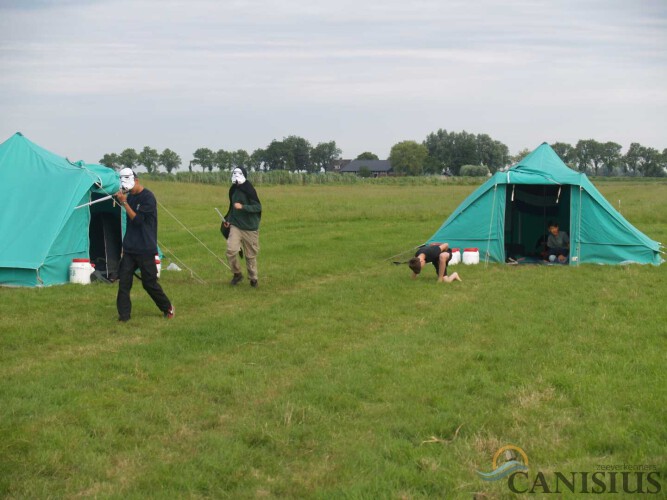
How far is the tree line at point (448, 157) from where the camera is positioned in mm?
93625

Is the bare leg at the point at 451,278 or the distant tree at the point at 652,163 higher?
the distant tree at the point at 652,163

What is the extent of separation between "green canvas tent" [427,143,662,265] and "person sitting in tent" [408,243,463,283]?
107 inches

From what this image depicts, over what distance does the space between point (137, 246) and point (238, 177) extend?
3.27 m

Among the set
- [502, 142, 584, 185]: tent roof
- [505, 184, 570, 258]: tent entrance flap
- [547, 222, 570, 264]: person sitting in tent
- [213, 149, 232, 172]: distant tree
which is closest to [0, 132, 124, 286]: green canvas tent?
[502, 142, 584, 185]: tent roof

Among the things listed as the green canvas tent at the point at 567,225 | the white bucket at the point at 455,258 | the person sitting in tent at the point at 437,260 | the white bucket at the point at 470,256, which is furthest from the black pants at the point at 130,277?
the green canvas tent at the point at 567,225

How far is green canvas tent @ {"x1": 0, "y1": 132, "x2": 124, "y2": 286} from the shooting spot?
12.3 m

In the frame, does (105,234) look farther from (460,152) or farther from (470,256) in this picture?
(460,152)

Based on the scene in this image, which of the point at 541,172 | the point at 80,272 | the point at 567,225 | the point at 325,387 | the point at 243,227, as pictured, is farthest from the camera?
the point at 567,225

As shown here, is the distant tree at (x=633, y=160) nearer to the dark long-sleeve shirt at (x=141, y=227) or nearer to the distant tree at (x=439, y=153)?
the distant tree at (x=439, y=153)

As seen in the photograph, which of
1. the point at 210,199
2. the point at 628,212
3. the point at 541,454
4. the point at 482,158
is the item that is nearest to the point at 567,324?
the point at 541,454

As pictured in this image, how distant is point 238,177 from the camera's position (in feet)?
41.0

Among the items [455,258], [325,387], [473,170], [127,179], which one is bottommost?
[325,387]

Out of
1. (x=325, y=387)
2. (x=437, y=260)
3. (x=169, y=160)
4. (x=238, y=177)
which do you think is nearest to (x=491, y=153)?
(x=169, y=160)

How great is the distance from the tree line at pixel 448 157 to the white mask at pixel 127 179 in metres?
76.5
